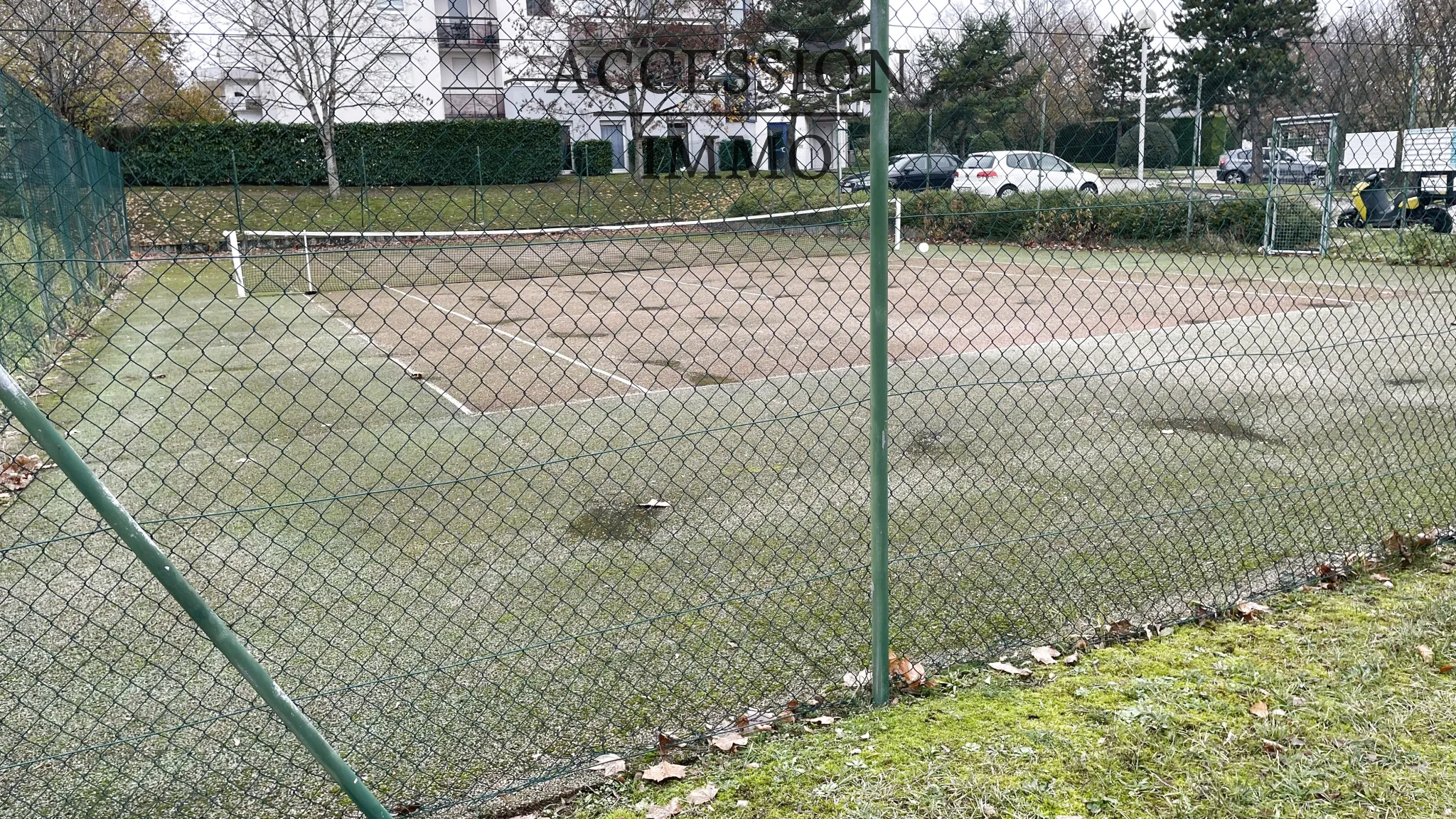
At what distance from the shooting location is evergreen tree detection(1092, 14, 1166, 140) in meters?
3.57

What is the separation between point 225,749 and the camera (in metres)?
3.08

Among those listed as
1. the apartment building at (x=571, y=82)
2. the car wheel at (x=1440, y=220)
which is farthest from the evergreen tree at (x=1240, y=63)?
the car wheel at (x=1440, y=220)

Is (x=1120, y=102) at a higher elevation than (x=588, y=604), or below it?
higher

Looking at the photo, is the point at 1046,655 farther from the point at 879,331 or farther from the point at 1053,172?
the point at 1053,172

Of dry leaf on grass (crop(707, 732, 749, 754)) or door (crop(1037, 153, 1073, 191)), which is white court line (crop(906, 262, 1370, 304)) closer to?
door (crop(1037, 153, 1073, 191))

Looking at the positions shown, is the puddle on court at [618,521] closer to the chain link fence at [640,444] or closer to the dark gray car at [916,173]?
the chain link fence at [640,444]

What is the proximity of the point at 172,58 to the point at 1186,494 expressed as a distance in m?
4.65

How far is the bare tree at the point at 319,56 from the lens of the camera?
2.35 m

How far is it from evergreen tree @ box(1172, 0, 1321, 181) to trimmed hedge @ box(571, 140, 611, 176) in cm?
226

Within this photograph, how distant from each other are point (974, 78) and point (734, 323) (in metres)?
8.73

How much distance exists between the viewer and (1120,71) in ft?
11.8

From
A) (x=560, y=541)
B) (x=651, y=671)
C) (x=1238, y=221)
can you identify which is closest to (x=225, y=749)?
(x=651, y=671)

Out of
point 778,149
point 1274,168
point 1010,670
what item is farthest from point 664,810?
point 1274,168

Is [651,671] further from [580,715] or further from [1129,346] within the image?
[1129,346]
